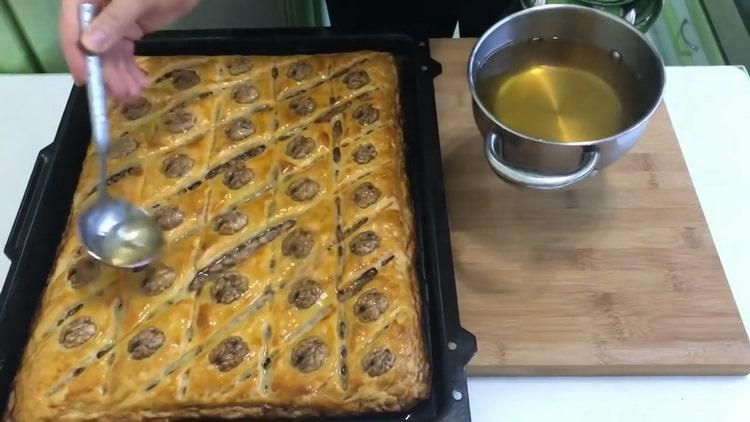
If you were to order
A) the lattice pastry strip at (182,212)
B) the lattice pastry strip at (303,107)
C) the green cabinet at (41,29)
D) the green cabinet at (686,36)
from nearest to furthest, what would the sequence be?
1. the lattice pastry strip at (182,212)
2. the lattice pastry strip at (303,107)
3. the green cabinet at (41,29)
4. the green cabinet at (686,36)

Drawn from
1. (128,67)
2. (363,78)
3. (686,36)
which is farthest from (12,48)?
(686,36)

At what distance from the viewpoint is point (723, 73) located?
46.4 inches

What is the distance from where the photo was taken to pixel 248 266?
83cm

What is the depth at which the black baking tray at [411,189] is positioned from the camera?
0.75 meters

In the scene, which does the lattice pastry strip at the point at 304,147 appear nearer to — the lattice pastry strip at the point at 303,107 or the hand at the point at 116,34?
the lattice pastry strip at the point at 303,107

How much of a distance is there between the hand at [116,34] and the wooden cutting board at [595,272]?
440 mm

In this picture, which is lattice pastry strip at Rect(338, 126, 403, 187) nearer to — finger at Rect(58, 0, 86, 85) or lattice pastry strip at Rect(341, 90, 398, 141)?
lattice pastry strip at Rect(341, 90, 398, 141)

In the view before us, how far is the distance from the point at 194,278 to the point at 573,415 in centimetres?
48

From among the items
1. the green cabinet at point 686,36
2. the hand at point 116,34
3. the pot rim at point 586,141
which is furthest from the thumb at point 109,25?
the green cabinet at point 686,36

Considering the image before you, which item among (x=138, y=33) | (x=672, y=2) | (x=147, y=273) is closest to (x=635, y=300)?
(x=147, y=273)

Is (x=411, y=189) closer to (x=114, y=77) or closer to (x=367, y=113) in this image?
(x=367, y=113)

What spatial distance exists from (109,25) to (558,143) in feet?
1.72

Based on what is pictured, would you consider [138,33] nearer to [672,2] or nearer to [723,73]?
[723,73]

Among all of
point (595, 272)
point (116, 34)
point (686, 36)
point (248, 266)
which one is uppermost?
point (116, 34)
